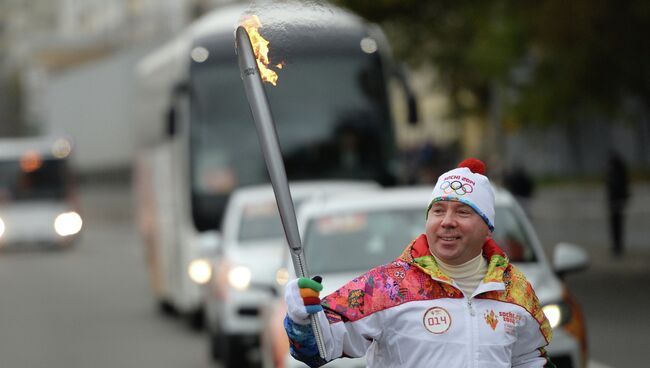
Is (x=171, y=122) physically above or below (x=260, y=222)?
above

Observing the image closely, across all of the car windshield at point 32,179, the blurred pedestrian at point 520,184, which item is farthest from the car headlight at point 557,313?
the car windshield at point 32,179

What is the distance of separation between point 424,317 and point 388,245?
18.6ft

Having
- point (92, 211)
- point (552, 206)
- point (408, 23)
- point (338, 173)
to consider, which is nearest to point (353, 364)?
point (338, 173)

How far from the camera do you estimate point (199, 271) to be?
17781 mm

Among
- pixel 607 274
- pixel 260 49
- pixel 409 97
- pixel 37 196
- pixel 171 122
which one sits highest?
pixel 37 196

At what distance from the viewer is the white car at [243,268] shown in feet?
45.7

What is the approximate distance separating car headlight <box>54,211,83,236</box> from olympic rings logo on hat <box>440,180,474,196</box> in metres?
37.8

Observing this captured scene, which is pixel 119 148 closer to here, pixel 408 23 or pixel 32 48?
pixel 408 23

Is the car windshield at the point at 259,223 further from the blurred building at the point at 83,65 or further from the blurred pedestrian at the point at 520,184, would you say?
the blurred building at the point at 83,65

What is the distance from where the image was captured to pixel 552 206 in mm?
29469

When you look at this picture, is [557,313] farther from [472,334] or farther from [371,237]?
[472,334]

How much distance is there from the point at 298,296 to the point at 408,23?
72.7 feet

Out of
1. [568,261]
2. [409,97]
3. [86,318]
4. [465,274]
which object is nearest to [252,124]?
[409,97]

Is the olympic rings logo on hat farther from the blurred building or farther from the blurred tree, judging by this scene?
the blurred building
